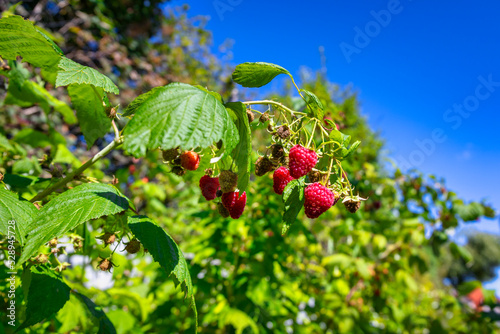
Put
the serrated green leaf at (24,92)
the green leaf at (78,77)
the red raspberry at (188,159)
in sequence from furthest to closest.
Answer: the serrated green leaf at (24,92), the red raspberry at (188,159), the green leaf at (78,77)

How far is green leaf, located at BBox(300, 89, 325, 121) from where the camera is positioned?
2.30 feet

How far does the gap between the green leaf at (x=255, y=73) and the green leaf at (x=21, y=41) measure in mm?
393

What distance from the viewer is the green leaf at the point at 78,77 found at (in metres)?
0.61

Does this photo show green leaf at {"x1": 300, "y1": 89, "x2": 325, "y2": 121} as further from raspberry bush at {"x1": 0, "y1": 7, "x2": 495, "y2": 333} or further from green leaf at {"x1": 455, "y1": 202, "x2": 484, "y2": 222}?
green leaf at {"x1": 455, "y1": 202, "x2": 484, "y2": 222}

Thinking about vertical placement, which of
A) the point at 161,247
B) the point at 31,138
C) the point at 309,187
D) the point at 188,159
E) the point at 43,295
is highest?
the point at 309,187

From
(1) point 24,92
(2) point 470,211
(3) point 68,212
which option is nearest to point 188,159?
(3) point 68,212

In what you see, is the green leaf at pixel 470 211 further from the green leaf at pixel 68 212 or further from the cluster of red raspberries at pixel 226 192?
the green leaf at pixel 68 212

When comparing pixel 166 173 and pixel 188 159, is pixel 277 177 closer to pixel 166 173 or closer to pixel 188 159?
pixel 188 159

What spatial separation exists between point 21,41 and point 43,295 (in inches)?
20.9

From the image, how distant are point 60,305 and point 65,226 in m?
0.27

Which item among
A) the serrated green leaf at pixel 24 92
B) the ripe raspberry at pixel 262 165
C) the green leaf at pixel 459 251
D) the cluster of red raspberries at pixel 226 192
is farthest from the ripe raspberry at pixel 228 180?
the green leaf at pixel 459 251

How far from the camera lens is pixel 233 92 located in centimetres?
544

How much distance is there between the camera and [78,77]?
63 cm

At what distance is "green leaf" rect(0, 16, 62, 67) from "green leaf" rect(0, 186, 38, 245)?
28 centimetres
